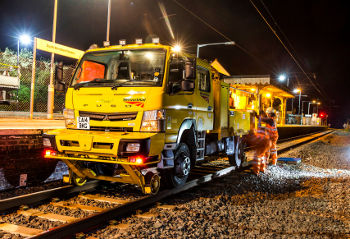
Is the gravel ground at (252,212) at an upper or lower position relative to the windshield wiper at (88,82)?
lower

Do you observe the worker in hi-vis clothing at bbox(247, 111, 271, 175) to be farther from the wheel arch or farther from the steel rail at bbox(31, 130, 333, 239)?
the steel rail at bbox(31, 130, 333, 239)

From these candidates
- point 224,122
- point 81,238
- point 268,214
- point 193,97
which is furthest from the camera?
point 224,122

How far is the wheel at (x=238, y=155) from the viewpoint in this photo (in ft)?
33.6

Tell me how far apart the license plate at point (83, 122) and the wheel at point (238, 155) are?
17.8ft

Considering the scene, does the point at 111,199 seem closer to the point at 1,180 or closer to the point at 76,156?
the point at 76,156

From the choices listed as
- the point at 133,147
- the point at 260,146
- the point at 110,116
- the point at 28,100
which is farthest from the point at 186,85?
the point at 28,100

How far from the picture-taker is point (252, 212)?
5.77 metres

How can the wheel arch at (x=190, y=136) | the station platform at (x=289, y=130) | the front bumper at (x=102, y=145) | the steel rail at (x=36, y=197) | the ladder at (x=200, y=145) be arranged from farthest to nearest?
the station platform at (x=289, y=130) → the ladder at (x=200, y=145) → the wheel arch at (x=190, y=136) → the front bumper at (x=102, y=145) → the steel rail at (x=36, y=197)

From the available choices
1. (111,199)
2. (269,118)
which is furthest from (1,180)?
(269,118)

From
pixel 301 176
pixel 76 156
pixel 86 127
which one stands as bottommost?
pixel 301 176

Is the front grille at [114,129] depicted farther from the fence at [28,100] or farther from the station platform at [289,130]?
the station platform at [289,130]

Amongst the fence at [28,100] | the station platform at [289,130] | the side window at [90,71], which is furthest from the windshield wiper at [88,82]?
the station platform at [289,130]

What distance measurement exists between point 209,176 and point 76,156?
3626 millimetres

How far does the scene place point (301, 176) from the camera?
969cm
